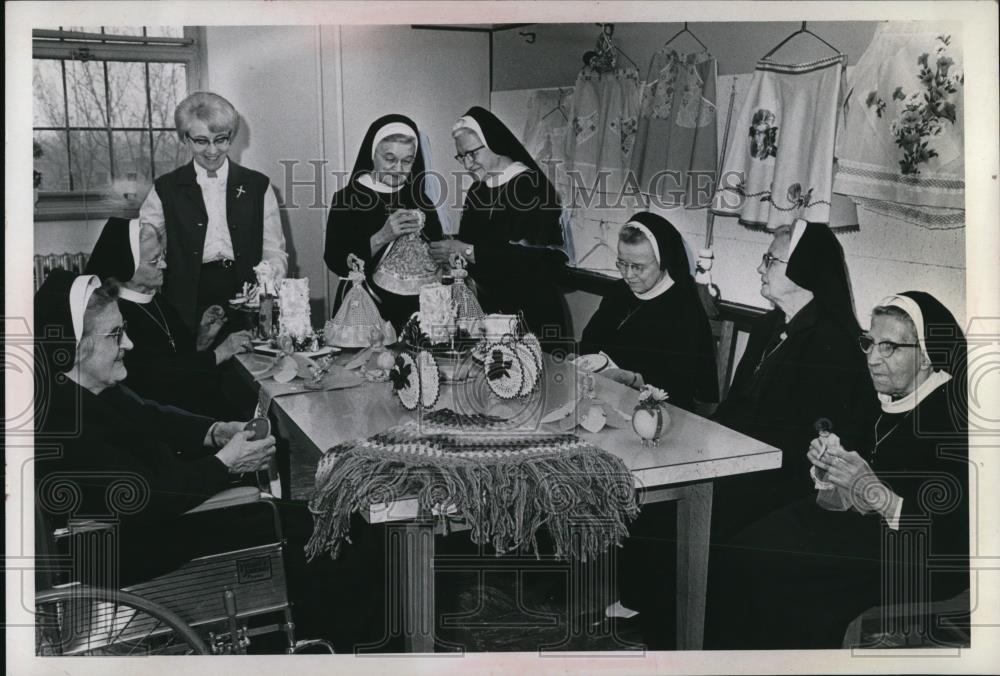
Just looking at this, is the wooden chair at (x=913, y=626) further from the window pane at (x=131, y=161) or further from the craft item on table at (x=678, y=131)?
the window pane at (x=131, y=161)

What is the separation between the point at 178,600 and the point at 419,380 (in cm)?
101

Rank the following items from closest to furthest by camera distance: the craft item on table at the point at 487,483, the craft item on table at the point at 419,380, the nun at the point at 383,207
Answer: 1. the craft item on table at the point at 487,483
2. the craft item on table at the point at 419,380
3. the nun at the point at 383,207

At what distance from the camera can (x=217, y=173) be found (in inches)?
122

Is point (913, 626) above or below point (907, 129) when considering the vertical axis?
below

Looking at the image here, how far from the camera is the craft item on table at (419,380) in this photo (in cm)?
300

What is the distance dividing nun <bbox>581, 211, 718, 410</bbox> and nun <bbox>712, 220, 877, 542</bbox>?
0.48 feet

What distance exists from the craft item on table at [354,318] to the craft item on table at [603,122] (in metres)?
0.74

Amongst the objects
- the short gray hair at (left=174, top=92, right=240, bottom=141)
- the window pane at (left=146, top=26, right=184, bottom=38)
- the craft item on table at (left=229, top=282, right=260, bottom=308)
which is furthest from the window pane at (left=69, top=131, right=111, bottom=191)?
the craft item on table at (left=229, top=282, right=260, bottom=308)

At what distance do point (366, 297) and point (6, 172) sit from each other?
1161 millimetres

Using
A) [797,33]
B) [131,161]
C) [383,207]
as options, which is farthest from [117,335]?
[797,33]

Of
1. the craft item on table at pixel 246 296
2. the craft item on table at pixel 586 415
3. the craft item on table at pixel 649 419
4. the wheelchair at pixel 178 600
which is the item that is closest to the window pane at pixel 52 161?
the craft item on table at pixel 246 296

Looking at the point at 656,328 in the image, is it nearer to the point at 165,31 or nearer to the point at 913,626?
the point at 913,626

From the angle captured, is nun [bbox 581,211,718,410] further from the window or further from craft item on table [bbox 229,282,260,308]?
the window

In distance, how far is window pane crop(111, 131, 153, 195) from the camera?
10.0ft
